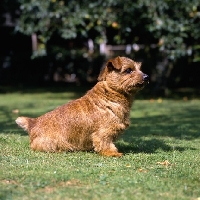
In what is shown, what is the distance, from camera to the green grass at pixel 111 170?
18.8 feet

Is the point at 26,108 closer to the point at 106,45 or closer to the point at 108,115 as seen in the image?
the point at 108,115

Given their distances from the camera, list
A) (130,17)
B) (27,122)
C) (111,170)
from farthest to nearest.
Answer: (130,17) < (27,122) < (111,170)

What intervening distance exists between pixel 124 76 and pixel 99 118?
2.42 ft

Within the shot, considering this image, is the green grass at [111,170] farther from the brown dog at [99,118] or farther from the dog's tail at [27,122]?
the dog's tail at [27,122]

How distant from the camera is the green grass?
5.72 metres

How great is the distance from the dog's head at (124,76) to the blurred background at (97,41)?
10.4 metres

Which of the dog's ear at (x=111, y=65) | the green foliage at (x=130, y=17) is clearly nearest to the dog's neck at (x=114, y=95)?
the dog's ear at (x=111, y=65)

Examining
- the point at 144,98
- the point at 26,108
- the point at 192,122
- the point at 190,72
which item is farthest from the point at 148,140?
the point at 190,72

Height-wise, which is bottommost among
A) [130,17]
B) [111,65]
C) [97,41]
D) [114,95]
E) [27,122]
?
[27,122]

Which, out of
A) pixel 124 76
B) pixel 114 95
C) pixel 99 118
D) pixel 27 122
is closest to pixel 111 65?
pixel 124 76

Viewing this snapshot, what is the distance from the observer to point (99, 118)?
26.5 feet

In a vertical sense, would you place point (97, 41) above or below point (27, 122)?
above

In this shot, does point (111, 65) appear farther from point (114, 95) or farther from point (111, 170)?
point (111, 170)

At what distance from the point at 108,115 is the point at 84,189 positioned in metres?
2.38
